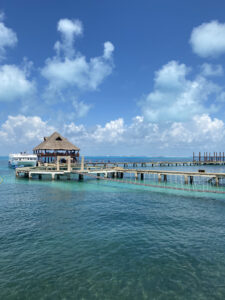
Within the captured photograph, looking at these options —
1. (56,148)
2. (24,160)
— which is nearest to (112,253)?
(56,148)

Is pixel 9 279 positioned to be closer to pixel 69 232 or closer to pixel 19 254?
pixel 19 254

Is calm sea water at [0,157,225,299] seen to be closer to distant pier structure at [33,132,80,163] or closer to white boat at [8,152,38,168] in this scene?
distant pier structure at [33,132,80,163]

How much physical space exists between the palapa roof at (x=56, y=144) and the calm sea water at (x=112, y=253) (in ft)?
118

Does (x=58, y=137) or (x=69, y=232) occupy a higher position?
(x=58, y=137)

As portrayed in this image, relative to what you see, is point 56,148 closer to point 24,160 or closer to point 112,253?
point 24,160

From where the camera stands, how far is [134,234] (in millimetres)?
12562

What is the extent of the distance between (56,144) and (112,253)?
48.1 m

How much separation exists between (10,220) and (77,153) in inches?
1710

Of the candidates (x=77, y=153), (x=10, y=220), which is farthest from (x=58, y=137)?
(x=10, y=220)

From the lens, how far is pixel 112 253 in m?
10.1

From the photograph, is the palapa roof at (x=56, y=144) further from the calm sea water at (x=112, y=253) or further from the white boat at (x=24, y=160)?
the calm sea water at (x=112, y=253)

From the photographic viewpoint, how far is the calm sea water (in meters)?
7.46

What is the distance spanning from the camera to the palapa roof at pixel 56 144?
53525 millimetres

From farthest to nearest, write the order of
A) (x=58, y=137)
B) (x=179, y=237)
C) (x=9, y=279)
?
(x=58, y=137) < (x=179, y=237) < (x=9, y=279)
